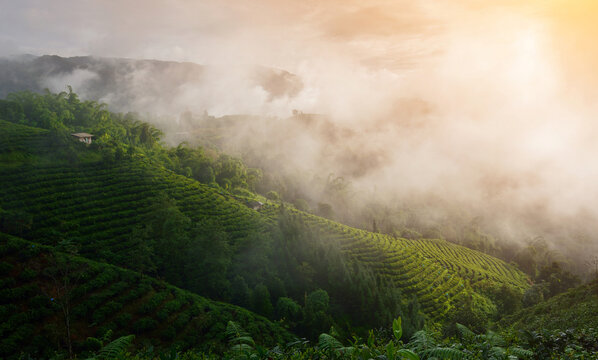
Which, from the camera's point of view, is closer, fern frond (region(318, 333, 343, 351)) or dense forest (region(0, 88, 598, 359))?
fern frond (region(318, 333, 343, 351))

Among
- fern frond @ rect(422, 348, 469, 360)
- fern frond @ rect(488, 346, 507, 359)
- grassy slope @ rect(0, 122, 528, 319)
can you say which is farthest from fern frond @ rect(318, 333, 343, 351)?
grassy slope @ rect(0, 122, 528, 319)

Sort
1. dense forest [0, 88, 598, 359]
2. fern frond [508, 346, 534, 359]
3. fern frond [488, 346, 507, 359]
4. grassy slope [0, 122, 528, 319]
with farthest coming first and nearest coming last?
grassy slope [0, 122, 528, 319], dense forest [0, 88, 598, 359], fern frond [508, 346, 534, 359], fern frond [488, 346, 507, 359]

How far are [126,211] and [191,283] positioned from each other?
13593mm

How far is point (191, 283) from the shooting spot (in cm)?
3078

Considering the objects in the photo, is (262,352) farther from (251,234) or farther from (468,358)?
(251,234)

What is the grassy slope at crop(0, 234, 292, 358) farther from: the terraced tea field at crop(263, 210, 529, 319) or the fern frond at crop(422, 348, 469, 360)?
the terraced tea field at crop(263, 210, 529, 319)

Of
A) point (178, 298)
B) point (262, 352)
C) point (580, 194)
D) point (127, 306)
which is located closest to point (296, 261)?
point (178, 298)

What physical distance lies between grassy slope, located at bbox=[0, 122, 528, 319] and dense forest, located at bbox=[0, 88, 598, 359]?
0.19 m

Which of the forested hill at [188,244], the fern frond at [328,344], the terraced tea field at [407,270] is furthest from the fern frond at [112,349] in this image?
the terraced tea field at [407,270]

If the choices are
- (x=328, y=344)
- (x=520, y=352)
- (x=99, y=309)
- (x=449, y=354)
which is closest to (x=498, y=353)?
(x=520, y=352)

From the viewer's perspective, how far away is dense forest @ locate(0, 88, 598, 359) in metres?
9.09

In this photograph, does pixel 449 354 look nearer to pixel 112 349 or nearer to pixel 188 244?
pixel 112 349

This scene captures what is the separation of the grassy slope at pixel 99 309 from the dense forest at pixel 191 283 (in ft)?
0.32

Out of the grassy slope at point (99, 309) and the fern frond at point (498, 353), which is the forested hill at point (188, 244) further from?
the fern frond at point (498, 353)
